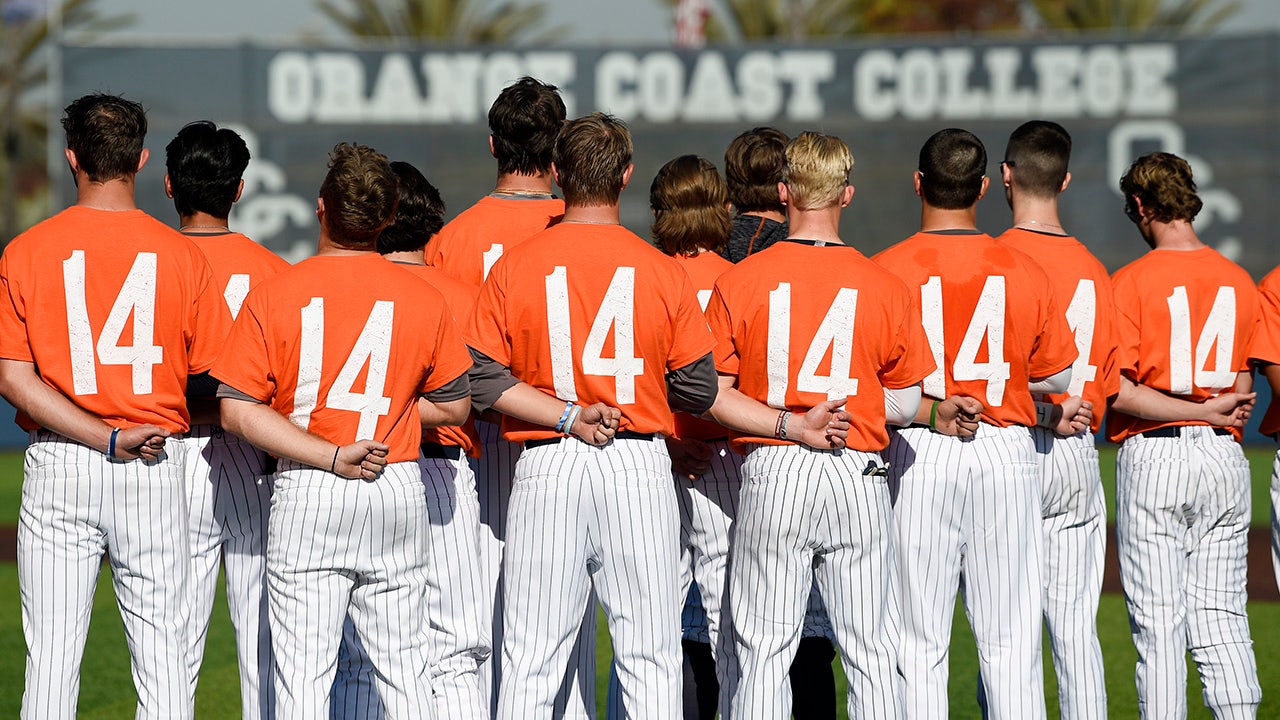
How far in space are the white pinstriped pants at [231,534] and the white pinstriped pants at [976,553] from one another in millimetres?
2048

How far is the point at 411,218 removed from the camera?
468cm

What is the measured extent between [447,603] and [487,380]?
84cm

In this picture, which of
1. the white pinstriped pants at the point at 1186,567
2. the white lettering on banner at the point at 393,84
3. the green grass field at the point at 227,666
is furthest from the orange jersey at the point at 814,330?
the white lettering on banner at the point at 393,84

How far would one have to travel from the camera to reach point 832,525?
4.22 metres

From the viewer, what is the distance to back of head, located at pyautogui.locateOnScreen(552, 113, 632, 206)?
4.21 m

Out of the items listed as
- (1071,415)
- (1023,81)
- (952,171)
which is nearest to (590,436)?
(952,171)

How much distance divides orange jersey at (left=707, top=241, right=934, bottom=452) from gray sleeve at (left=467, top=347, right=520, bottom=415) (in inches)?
25.6

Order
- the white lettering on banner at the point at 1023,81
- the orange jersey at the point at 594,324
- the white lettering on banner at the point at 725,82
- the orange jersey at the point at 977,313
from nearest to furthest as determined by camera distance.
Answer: the orange jersey at the point at 594,324 < the orange jersey at the point at 977,313 < the white lettering on banner at the point at 1023,81 < the white lettering on banner at the point at 725,82

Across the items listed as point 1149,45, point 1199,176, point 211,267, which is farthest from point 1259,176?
point 211,267

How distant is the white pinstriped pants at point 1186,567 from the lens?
508 centimetres

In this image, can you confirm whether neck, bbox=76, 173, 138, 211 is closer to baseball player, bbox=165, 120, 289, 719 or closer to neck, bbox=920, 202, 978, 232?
baseball player, bbox=165, 120, 289, 719

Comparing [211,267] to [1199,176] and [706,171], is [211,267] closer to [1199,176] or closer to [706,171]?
[706,171]

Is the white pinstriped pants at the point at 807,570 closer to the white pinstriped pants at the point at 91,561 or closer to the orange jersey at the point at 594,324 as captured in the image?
the orange jersey at the point at 594,324

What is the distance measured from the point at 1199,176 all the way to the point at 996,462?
572 inches
